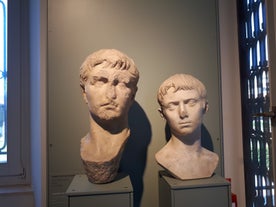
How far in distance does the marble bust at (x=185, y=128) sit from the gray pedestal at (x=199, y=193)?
0.09 meters

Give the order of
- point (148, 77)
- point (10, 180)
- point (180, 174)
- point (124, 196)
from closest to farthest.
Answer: point (124, 196) → point (180, 174) → point (148, 77) → point (10, 180)

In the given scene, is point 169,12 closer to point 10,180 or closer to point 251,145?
point 251,145

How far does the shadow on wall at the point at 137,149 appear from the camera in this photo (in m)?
1.94

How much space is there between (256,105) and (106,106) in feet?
3.91

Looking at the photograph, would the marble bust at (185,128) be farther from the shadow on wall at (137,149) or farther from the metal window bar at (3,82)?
the metal window bar at (3,82)

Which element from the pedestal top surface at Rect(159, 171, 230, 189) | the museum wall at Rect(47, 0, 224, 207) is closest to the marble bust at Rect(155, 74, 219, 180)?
the pedestal top surface at Rect(159, 171, 230, 189)

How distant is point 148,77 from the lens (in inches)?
79.5

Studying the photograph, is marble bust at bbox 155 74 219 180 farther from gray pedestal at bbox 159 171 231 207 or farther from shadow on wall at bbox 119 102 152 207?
Result: shadow on wall at bbox 119 102 152 207

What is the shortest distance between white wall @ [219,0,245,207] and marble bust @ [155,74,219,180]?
1.64 feet

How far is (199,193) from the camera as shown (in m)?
1.51

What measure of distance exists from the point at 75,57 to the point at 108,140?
76 cm

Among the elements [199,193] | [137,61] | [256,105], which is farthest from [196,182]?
[137,61]

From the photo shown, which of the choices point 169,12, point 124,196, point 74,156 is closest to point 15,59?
point 74,156

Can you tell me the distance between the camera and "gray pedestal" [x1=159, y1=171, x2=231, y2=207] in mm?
1491
